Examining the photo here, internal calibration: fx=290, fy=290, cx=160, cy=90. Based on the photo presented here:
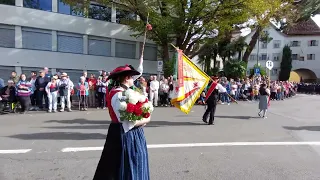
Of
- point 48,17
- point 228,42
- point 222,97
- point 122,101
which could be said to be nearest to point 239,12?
point 222,97

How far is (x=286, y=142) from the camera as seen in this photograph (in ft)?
25.8

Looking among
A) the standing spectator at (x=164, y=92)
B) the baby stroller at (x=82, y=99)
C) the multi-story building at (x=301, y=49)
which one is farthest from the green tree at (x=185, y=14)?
the multi-story building at (x=301, y=49)

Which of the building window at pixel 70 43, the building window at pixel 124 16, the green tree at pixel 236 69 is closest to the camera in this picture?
the building window at pixel 70 43

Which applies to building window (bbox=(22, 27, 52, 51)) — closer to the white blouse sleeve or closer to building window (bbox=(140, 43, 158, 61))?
building window (bbox=(140, 43, 158, 61))

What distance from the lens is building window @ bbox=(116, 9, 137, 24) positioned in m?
24.8

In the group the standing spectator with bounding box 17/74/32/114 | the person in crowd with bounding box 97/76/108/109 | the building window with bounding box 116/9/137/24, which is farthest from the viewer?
the building window with bounding box 116/9/137/24

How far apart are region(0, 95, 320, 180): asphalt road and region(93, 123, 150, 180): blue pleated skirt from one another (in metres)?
1.60

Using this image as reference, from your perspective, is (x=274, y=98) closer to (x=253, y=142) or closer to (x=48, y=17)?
(x=253, y=142)

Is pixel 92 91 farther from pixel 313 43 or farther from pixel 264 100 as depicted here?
pixel 313 43

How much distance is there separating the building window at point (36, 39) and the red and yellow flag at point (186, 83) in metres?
17.8

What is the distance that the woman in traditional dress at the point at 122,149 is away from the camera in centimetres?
343

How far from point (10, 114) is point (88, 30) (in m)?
14.9

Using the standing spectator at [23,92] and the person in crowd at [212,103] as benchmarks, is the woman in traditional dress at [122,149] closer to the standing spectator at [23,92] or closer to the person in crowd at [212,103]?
the person in crowd at [212,103]

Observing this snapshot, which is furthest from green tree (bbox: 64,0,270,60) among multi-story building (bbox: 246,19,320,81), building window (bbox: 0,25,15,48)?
multi-story building (bbox: 246,19,320,81)
